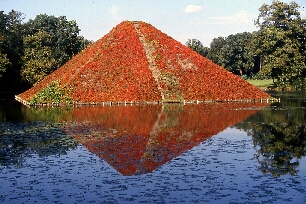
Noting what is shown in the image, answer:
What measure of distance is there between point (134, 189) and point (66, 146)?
36.7 feet

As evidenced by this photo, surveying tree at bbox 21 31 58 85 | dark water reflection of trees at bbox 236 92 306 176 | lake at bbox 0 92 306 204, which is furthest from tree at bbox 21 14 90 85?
dark water reflection of trees at bbox 236 92 306 176

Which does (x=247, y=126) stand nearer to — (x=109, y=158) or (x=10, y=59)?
(x=109, y=158)

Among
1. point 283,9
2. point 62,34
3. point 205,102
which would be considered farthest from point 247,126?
point 62,34

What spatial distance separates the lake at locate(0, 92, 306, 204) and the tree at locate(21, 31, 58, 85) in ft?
202

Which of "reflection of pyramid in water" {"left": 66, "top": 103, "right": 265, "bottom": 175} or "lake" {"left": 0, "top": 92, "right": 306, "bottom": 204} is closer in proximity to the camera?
"lake" {"left": 0, "top": 92, "right": 306, "bottom": 204}

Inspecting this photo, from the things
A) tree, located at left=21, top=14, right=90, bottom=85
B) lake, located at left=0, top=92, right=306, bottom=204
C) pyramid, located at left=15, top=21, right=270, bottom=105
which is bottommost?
lake, located at left=0, top=92, right=306, bottom=204

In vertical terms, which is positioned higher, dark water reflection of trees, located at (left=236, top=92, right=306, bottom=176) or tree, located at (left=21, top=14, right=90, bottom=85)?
tree, located at (left=21, top=14, right=90, bottom=85)

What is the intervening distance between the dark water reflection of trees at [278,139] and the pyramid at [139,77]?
20.4 meters

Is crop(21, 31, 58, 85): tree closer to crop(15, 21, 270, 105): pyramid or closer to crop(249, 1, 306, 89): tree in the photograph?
crop(15, 21, 270, 105): pyramid

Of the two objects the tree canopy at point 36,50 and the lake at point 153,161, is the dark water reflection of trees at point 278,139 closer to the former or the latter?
the lake at point 153,161

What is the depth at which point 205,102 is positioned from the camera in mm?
65750

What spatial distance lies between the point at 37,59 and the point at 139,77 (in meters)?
44.6

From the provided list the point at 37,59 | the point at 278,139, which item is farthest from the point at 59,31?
the point at 278,139

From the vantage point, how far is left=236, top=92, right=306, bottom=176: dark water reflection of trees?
Answer: 76.2 feet
